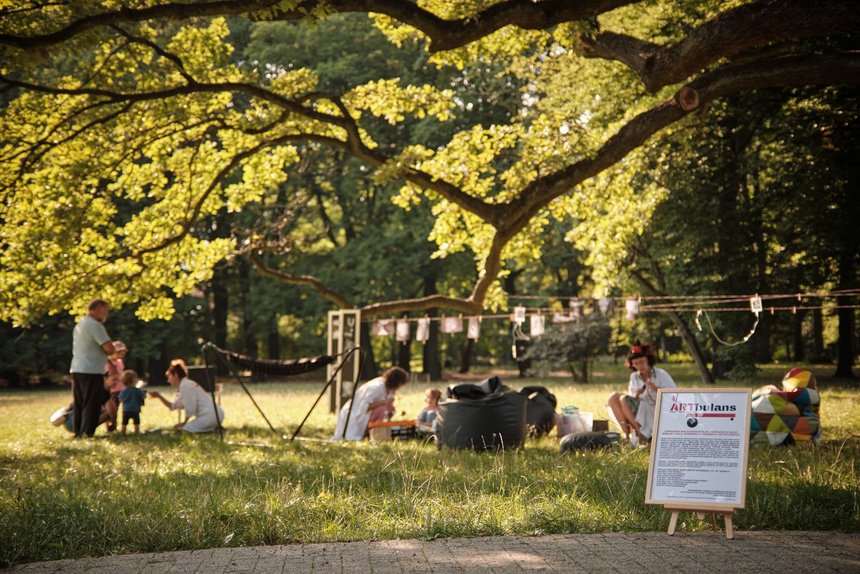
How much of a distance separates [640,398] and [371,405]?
13.2ft

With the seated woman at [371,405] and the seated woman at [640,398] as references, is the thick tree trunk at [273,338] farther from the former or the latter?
the seated woman at [640,398]

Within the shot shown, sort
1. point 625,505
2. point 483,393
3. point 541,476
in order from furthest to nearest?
1. point 483,393
2. point 541,476
3. point 625,505

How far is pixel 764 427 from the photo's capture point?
1148cm

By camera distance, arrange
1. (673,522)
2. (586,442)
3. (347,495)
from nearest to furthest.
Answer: (673,522) < (347,495) < (586,442)

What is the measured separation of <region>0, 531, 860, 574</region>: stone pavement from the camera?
5.31 metres

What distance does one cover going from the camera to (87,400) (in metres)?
13.8

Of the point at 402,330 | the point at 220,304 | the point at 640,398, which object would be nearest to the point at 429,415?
the point at 640,398

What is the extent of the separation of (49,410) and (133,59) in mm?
11214

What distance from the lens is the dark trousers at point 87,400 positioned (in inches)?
534

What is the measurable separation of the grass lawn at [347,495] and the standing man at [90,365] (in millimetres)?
1783

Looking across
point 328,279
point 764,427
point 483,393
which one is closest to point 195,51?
point 483,393

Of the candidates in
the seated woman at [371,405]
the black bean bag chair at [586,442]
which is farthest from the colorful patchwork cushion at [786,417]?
the seated woman at [371,405]

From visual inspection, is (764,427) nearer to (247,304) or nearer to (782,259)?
(782,259)

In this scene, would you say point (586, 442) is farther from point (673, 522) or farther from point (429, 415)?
point (673, 522)
